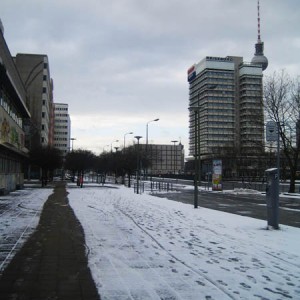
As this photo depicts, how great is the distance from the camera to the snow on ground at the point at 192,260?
6.11 meters

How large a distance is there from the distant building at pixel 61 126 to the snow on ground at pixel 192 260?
534 ft

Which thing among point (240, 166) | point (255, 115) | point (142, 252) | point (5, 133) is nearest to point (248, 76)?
point (240, 166)

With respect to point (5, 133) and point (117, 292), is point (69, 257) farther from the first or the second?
point (5, 133)

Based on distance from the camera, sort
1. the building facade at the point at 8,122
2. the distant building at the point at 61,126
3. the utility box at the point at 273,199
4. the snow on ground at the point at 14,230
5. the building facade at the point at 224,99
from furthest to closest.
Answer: the distant building at the point at 61,126
the building facade at the point at 224,99
the building facade at the point at 8,122
the utility box at the point at 273,199
the snow on ground at the point at 14,230

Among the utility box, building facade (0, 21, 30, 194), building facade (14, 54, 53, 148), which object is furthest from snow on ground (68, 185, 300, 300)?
building facade (14, 54, 53, 148)

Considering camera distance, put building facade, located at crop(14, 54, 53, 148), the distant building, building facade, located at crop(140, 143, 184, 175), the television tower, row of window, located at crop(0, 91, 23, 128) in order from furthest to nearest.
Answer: the distant building
building facade, located at crop(140, 143, 184, 175)
the television tower
building facade, located at crop(14, 54, 53, 148)
row of window, located at crop(0, 91, 23, 128)

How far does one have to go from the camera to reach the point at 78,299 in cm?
562

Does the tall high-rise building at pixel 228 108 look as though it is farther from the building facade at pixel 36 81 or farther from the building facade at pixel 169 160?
the building facade at pixel 169 160

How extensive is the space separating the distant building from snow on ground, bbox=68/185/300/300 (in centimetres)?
16277

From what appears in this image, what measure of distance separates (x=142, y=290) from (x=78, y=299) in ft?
3.14

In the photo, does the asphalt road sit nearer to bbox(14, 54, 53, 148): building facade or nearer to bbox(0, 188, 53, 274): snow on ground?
bbox(0, 188, 53, 274): snow on ground

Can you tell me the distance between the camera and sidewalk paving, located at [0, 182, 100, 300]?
590 cm

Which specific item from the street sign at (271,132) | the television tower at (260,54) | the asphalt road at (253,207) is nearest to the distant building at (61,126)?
the television tower at (260,54)

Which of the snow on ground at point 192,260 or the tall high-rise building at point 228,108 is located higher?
the tall high-rise building at point 228,108
